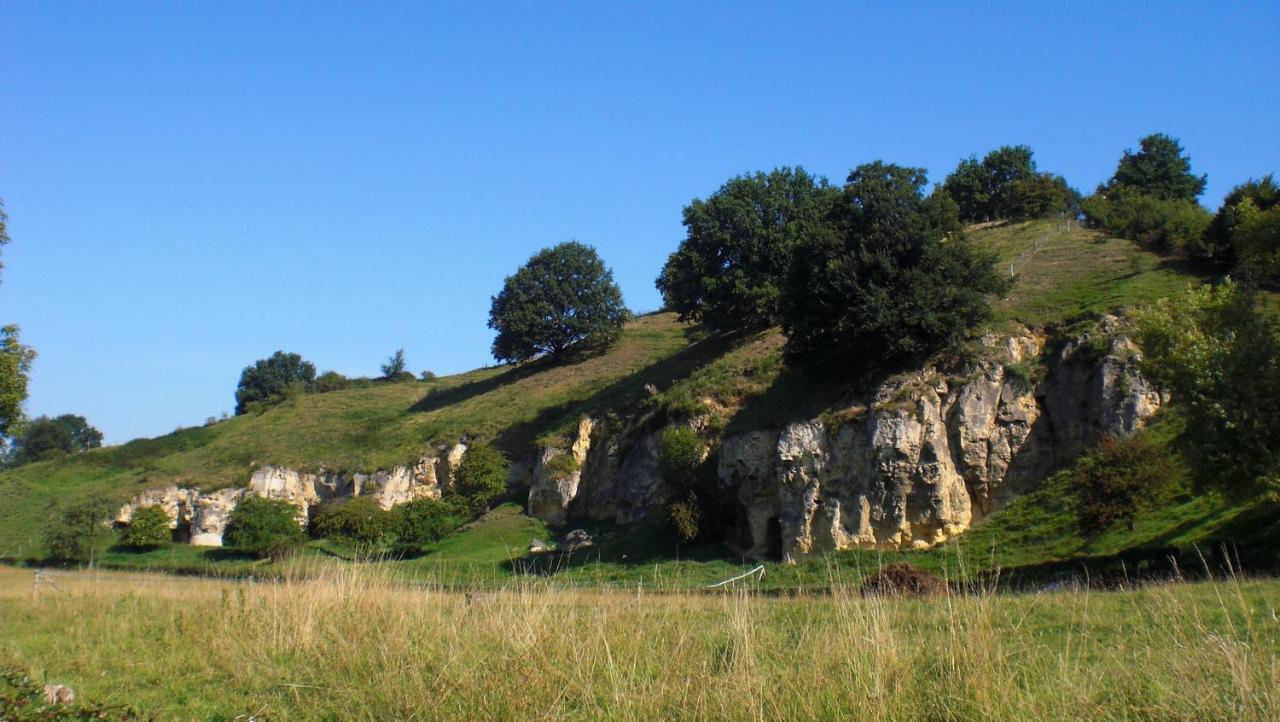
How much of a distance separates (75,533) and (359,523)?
1883 centimetres

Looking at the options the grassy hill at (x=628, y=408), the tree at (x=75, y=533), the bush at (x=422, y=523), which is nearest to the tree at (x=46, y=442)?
the grassy hill at (x=628, y=408)

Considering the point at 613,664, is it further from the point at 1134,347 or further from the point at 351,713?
the point at 1134,347

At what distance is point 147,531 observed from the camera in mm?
56531

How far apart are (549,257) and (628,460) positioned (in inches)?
1269

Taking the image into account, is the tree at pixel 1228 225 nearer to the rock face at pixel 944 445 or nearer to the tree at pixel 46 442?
the rock face at pixel 944 445

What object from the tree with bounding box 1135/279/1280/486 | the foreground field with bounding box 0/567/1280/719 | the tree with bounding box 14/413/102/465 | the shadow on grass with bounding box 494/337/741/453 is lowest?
the foreground field with bounding box 0/567/1280/719

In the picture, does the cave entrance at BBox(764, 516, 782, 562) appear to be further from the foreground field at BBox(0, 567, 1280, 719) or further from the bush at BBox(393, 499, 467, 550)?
the foreground field at BBox(0, 567, 1280, 719)

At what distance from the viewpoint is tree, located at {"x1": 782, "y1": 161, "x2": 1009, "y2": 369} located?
34.9 m

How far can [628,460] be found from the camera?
160 feet

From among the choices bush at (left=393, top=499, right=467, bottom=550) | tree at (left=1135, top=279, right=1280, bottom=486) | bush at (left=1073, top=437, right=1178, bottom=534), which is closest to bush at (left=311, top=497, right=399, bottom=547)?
bush at (left=393, top=499, right=467, bottom=550)

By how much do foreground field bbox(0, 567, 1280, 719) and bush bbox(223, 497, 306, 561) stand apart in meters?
36.0

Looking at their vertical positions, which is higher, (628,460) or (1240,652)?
(628,460)

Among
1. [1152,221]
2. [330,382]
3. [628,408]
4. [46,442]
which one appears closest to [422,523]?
[628,408]

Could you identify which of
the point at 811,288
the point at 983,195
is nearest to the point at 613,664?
the point at 811,288
